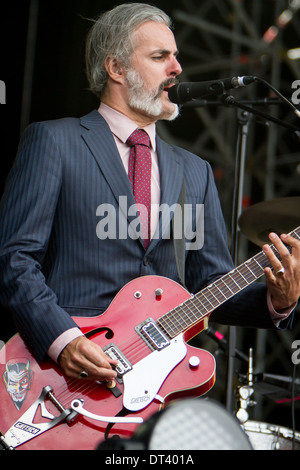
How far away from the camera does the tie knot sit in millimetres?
2217

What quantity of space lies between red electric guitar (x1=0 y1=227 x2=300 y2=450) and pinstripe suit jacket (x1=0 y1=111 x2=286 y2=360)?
0.34ft

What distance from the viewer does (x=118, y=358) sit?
1725 millimetres

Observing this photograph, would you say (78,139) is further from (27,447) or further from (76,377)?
(27,447)

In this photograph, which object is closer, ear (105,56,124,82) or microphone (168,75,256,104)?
microphone (168,75,256,104)

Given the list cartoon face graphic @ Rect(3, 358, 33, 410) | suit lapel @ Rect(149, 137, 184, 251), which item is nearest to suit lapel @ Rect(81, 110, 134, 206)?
suit lapel @ Rect(149, 137, 184, 251)

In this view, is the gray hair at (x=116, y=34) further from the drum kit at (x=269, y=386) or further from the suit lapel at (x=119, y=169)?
the drum kit at (x=269, y=386)

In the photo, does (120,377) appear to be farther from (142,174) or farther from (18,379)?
(142,174)

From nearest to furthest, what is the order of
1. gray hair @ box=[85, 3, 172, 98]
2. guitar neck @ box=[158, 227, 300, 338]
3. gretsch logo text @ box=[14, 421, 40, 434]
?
gretsch logo text @ box=[14, 421, 40, 434]
guitar neck @ box=[158, 227, 300, 338]
gray hair @ box=[85, 3, 172, 98]

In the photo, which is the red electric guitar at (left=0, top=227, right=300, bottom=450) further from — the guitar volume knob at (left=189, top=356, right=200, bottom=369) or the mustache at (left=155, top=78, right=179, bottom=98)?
the mustache at (left=155, top=78, right=179, bottom=98)

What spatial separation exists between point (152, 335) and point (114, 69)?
1216 mm

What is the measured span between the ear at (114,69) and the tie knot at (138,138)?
0.28 meters

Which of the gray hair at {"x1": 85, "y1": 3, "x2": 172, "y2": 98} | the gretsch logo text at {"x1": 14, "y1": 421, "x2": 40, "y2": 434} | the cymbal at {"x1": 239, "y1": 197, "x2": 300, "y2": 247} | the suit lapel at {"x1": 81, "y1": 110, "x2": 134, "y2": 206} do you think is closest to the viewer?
the gretsch logo text at {"x1": 14, "y1": 421, "x2": 40, "y2": 434}

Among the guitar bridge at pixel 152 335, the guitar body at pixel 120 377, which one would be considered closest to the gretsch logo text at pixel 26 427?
the guitar body at pixel 120 377
